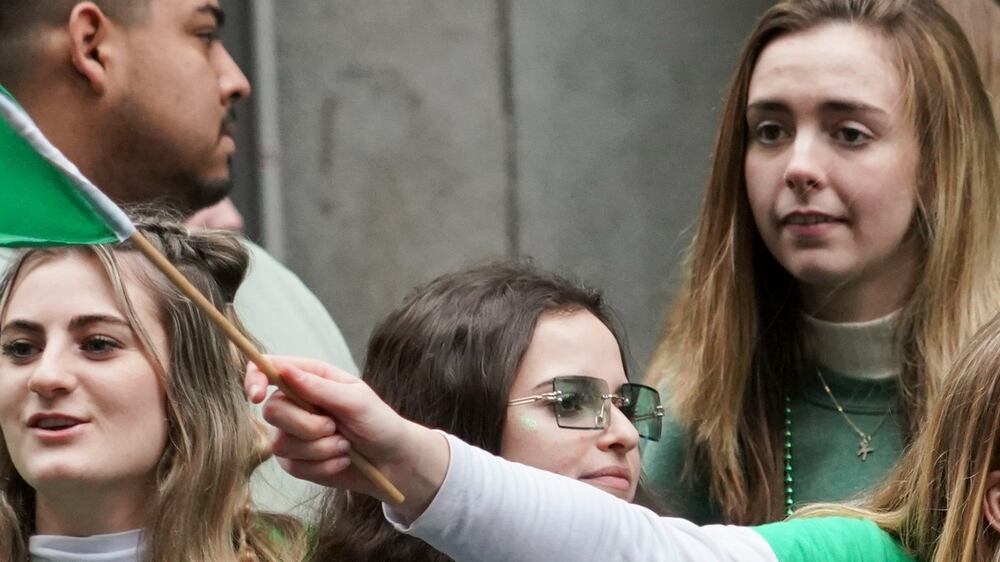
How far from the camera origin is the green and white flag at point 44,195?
242cm

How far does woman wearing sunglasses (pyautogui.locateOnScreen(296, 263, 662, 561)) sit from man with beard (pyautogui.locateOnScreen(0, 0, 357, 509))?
60 centimetres

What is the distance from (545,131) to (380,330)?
8.00ft

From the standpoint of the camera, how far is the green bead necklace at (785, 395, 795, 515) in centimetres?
381

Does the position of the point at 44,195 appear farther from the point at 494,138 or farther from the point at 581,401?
the point at 494,138

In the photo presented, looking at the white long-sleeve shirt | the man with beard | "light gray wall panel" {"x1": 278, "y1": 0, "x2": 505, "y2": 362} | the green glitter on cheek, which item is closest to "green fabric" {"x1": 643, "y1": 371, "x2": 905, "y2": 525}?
the green glitter on cheek

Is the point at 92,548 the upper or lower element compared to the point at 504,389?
lower

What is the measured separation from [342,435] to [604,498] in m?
0.39

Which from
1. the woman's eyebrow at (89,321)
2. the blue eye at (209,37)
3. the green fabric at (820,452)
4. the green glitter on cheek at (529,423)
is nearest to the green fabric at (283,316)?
the blue eye at (209,37)

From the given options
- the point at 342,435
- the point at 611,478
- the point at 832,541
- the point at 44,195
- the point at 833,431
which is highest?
the point at 44,195

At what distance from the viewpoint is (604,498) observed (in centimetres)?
266

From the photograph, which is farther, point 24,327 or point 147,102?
point 147,102

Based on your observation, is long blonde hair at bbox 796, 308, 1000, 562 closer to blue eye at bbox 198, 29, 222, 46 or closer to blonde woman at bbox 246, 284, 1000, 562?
blonde woman at bbox 246, 284, 1000, 562

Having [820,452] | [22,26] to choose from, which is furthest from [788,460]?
[22,26]

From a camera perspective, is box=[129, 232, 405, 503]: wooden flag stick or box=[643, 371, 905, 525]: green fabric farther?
box=[643, 371, 905, 525]: green fabric
